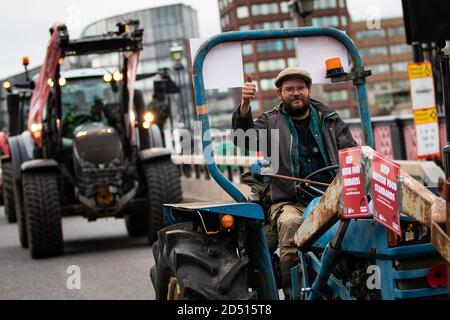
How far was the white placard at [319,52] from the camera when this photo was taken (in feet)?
21.3

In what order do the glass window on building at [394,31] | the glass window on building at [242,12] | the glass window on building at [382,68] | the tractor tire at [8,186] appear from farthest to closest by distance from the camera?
the glass window on building at [382,68] < the glass window on building at [394,31] < the glass window on building at [242,12] < the tractor tire at [8,186]

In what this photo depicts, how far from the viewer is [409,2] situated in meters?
5.34

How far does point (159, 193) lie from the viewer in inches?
653

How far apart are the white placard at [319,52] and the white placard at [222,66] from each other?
13.9 inches

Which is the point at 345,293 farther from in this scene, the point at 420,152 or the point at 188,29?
the point at 188,29

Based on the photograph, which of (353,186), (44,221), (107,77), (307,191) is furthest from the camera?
(107,77)

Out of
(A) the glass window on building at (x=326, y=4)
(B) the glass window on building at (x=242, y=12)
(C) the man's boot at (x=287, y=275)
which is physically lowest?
(C) the man's boot at (x=287, y=275)

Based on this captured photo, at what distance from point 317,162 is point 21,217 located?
1137 cm

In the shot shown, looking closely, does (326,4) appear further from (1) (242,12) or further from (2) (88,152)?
(2) (88,152)

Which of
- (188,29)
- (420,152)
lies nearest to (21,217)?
(420,152)

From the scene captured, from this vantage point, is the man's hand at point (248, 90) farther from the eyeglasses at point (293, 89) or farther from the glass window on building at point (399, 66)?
the glass window on building at point (399, 66)

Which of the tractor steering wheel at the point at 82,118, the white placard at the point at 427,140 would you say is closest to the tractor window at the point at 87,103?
the tractor steering wheel at the point at 82,118

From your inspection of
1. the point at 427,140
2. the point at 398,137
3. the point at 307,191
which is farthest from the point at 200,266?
the point at 398,137

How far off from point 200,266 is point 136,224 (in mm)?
12564
